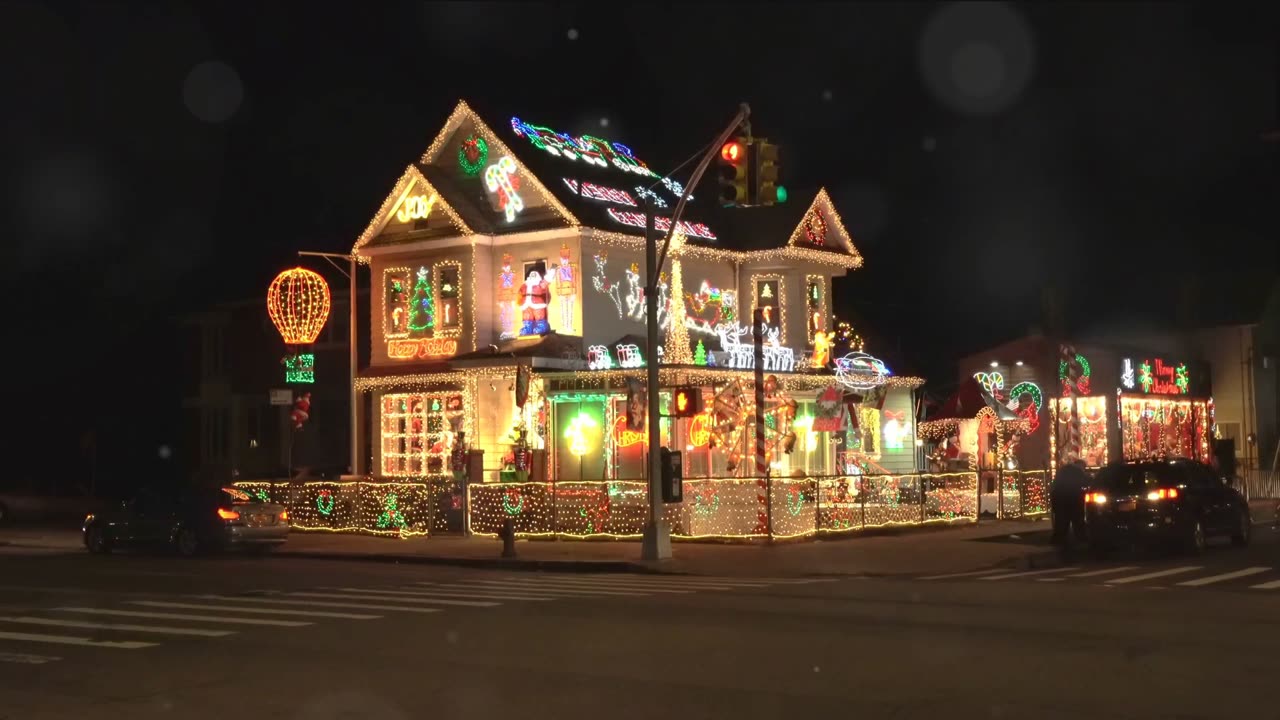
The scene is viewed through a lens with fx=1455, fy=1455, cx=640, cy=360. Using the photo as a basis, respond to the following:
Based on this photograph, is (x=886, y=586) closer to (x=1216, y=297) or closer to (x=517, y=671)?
(x=517, y=671)

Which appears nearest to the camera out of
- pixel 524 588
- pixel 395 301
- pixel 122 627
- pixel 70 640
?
pixel 70 640

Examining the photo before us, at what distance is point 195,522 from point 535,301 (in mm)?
9889

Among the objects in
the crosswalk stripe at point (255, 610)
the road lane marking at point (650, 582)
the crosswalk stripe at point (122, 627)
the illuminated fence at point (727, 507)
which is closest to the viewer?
the crosswalk stripe at point (122, 627)

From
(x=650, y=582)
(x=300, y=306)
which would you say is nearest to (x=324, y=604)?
(x=650, y=582)

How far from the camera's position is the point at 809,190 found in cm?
4072

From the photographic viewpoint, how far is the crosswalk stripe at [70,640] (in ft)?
45.4

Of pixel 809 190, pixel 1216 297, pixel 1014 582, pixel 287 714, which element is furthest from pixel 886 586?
pixel 1216 297

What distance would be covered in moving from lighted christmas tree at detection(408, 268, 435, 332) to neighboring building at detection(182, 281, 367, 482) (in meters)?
10.7

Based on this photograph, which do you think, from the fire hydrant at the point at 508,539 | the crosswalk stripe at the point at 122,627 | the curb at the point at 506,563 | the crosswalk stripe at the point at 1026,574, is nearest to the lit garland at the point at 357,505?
the curb at the point at 506,563

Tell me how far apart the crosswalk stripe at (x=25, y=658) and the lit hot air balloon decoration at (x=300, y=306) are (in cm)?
2186

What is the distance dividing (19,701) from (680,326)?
2641cm

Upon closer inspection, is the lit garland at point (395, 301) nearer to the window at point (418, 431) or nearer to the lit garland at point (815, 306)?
the window at point (418, 431)

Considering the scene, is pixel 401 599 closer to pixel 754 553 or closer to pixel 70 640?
pixel 70 640

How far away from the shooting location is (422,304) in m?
36.9
